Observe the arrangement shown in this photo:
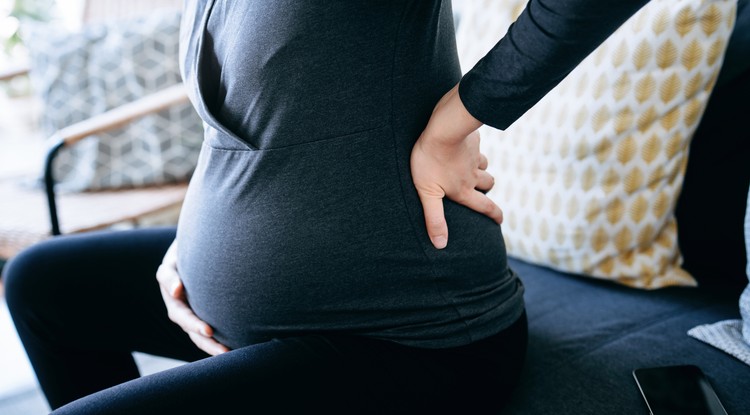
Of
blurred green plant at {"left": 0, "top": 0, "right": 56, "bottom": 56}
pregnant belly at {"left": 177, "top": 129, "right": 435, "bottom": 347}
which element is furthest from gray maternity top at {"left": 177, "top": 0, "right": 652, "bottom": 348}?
blurred green plant at {"left": 0, "top": 0, "right": 56, "bottom": 56}

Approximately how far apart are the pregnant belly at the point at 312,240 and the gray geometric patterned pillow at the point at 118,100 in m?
1.10

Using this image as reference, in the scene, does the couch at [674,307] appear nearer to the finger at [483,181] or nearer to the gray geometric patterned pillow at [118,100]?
the finger at [483,181]

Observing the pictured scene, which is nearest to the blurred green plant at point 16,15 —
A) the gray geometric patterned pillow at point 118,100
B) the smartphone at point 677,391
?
the gray geometric patterned pillow at point 118,100

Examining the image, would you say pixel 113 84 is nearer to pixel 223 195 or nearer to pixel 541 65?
pixel 223 195

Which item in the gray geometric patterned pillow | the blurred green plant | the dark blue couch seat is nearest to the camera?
the dark blue couch seat

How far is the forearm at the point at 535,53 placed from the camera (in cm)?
46

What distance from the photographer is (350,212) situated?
0.57 m

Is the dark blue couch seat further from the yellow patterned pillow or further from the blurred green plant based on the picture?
the blurred green plant

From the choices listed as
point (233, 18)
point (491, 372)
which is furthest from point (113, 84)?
point (491, 372)

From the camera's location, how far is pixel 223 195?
2.04ft

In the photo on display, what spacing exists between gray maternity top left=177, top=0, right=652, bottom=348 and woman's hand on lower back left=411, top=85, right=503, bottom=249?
12mm

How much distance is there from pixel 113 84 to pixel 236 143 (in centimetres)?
127

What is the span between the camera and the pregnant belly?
0.56 m

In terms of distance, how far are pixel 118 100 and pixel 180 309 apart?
117cm
